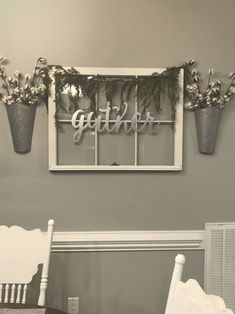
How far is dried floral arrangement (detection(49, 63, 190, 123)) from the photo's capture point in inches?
84.0

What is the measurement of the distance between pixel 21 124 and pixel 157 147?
2.60ft

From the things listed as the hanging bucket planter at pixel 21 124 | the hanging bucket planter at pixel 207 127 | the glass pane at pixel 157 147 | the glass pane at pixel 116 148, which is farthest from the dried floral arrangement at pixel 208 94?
the hanging bucket planter at pixel 21 124

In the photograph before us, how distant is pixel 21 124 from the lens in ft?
6.87

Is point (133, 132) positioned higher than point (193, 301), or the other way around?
point (133, 132)

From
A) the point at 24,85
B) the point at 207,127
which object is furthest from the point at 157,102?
the point at 24,85

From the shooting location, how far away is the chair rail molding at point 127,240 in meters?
2.19

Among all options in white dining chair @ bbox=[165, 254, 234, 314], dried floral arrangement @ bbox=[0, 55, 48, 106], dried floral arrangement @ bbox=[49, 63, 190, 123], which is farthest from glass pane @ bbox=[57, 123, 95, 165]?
white dining chair @ bbox=[165, 254, 234, 314]

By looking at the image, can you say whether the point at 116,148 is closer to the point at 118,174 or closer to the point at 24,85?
the point at 118,174

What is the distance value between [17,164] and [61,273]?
69 cm

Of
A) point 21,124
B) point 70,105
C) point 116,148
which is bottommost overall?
point 116,148

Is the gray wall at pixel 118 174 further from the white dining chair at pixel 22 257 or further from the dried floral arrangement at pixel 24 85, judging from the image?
the white dining chair at pixel 22 257

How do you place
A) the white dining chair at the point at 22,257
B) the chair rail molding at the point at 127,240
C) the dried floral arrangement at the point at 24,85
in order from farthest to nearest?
the chair rail molding at the point at 127,240, the dried floral arrangement at the point at 24,85, the white dining chair at the point at 22,257

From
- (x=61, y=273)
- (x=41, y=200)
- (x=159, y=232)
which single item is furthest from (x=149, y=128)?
(x=61, y=273)

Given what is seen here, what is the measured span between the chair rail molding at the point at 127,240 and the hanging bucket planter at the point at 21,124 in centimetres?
55
